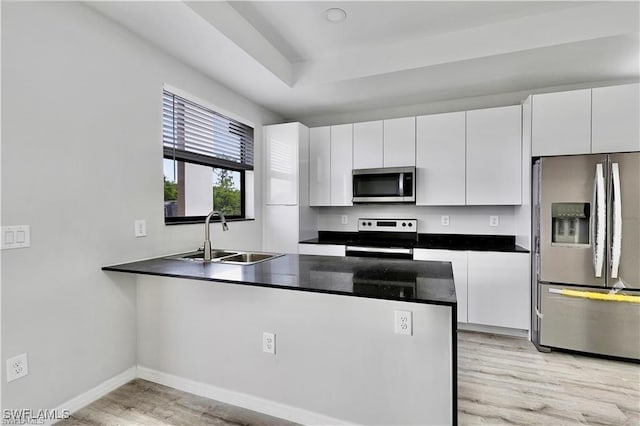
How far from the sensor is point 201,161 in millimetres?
3004

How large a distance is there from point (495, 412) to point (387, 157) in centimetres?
256

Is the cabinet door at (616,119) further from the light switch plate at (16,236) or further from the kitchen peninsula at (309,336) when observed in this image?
the light switch plate at (16,236)

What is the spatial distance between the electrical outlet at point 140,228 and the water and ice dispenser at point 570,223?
3313 mm

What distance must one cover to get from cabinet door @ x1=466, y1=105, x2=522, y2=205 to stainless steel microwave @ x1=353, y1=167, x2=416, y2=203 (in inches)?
23.7

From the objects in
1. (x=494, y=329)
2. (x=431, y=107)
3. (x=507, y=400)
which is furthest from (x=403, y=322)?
(x=431, y=107)

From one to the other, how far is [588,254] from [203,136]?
3498mm

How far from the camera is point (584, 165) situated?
8.80ft

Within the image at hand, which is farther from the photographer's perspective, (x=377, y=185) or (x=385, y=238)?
(x=385, y=238)

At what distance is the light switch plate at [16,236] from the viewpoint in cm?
159

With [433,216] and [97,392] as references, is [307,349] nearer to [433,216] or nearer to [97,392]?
[97,392]

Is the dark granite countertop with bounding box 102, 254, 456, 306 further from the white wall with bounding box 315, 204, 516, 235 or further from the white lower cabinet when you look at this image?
the white wall with bounding box 315, 204, 516, 235

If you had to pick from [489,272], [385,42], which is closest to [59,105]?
[385,42]

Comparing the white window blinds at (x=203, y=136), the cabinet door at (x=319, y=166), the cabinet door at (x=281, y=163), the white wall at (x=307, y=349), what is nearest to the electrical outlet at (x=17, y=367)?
the white wall at (x=307, y=349)

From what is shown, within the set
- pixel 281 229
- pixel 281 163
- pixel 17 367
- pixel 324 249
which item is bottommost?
pixel 17 367
